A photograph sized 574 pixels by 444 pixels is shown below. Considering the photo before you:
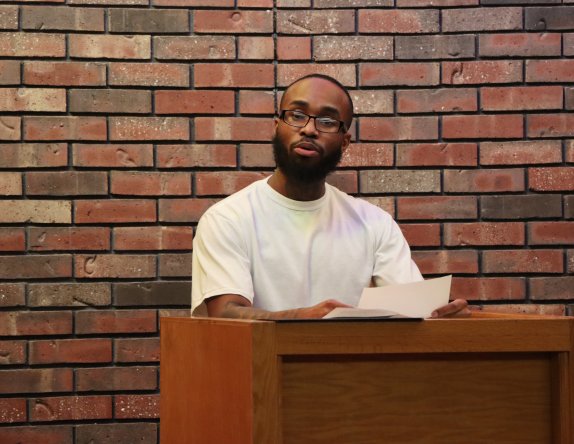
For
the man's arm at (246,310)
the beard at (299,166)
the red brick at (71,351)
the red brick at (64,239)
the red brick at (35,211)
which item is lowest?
the red brick at (71,351)

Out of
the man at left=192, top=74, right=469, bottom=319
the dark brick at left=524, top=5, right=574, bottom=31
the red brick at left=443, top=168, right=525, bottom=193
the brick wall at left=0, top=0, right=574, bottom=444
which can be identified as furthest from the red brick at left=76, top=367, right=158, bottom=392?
the dark brick at left=524, top=5, right=574, bottom=31

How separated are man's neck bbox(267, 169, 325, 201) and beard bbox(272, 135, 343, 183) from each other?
0.04 ft

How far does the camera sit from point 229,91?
3104 mm

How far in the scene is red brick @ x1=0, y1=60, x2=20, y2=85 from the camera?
9.95ft

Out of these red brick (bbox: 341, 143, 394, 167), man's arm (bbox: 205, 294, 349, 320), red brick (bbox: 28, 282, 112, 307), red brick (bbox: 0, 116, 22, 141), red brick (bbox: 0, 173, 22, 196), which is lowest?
red brick (bbox: 28, 282, 112, 307)

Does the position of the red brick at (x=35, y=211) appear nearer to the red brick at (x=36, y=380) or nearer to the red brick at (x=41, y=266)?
the red brick at (x=41, y=266)

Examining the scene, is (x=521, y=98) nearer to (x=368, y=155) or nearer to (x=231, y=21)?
(x=368, y=155)

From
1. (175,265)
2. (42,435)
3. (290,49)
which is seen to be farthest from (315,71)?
(42,435)

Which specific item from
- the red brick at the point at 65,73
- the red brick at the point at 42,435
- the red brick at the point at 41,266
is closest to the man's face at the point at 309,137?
the red brick at the point at 65,73

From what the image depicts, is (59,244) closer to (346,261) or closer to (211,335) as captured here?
(346,261)

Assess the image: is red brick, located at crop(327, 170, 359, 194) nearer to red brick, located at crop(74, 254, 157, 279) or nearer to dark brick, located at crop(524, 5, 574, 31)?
red brick, located at crop(74, 254, 157, 279)

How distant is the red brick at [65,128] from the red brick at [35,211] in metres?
0.20

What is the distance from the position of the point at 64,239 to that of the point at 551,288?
1.56 meters

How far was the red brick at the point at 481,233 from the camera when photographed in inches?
124
